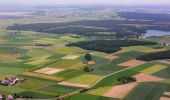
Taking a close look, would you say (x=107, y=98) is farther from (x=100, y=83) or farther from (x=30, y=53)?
(x=30, y=53)

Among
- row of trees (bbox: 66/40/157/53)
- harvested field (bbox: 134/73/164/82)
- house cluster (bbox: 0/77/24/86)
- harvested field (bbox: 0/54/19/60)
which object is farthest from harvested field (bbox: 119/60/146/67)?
harvested field (bbox: 0/54/19/60)

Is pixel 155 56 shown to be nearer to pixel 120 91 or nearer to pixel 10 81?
pixel 120 91

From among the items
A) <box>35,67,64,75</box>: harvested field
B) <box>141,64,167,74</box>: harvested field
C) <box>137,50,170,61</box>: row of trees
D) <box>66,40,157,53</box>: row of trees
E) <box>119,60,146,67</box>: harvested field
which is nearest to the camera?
<box>35,67,64,75</box>: harvested field

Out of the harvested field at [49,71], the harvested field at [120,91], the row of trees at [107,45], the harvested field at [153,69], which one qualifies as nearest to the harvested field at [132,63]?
the harvested field at [153,69]

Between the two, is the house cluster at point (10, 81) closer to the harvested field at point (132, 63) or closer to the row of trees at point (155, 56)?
the harvested field at point (132, 63)

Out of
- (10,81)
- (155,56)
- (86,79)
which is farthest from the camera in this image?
(155,56)

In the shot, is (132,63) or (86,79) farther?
(132,63)

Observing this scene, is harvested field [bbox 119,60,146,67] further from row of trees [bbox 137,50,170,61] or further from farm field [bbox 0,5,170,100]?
row of trees [bbox 137,50,170,61]

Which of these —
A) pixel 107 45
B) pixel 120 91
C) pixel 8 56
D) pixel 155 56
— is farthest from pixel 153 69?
pixel 8 56

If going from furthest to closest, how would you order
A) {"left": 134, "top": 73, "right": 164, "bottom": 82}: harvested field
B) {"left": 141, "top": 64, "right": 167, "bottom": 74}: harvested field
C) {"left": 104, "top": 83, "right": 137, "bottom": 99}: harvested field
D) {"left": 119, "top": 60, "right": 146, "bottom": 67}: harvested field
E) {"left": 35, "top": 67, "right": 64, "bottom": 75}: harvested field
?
{"left": 119, "top": 60, "right": 146, "bottom": 67}: harvested field → {"left": 141, "top": 64, "right": 167, "bottom": 74}: harvested field → {"left": 35, "top": 67, "right": 64, "bottom": 75}: harvested field → {"left": 134, "top": 73, "right": 164, "bottom": 82}: harvested field → {"left": 104, "top": 83, "right": 137, "bottom": 99}: harvested field
